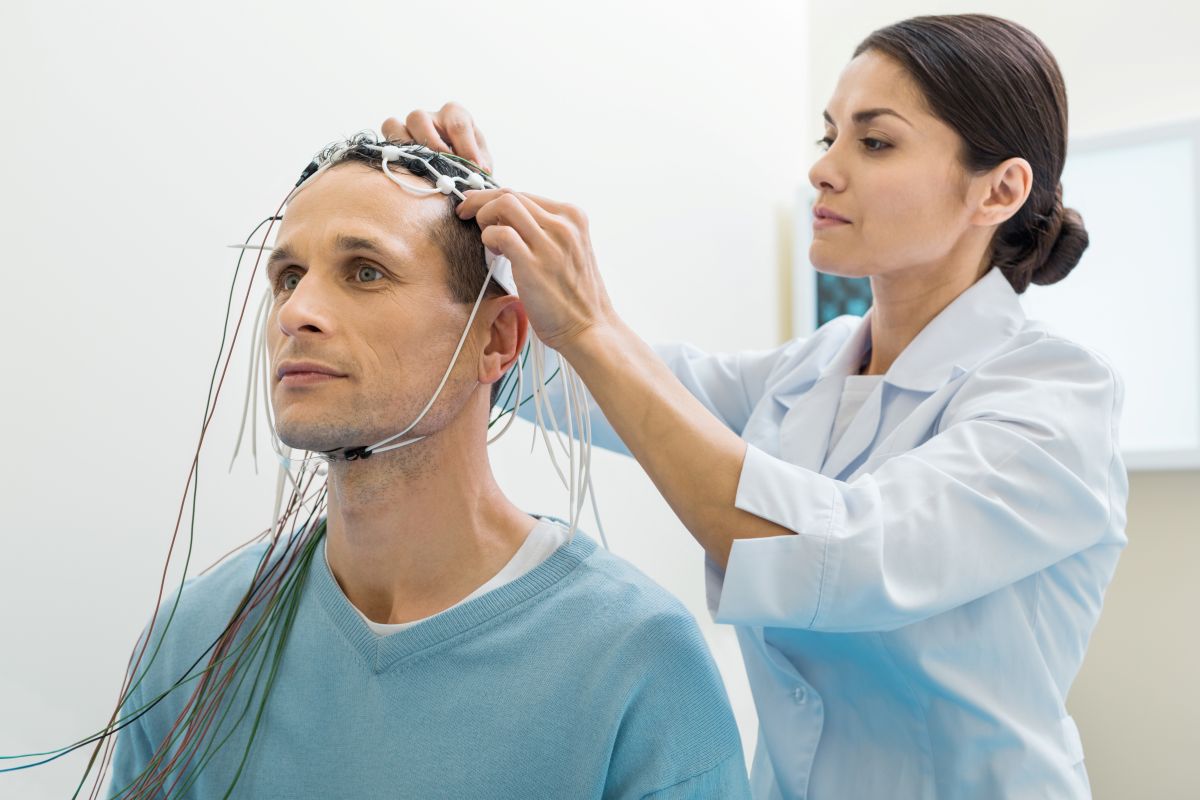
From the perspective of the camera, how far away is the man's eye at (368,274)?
4.26ft

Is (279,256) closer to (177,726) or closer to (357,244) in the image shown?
(357,244)

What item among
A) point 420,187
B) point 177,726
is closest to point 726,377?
point 420,187

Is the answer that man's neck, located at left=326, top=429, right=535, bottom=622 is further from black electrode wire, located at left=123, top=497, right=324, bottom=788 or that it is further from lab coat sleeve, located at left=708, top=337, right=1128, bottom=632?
lab coat sleeve, located at left=708, top=337, right=1128, bottom=632

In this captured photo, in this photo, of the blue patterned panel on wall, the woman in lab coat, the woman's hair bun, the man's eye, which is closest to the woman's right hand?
the woman in lab coat

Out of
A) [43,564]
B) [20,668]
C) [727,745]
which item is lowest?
[727,745]

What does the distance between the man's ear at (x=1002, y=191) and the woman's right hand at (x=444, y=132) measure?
64 cm

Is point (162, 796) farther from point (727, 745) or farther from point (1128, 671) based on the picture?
point (1128, 671)

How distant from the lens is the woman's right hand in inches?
57.4

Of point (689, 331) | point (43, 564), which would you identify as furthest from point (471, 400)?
point (689, 331)

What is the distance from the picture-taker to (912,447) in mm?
1456

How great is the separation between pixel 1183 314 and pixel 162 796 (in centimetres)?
211

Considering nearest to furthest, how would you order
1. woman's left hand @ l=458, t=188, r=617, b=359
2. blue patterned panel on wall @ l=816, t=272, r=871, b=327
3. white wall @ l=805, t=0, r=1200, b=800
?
woman's left hand @ l=458, t=188, r=617, b=359, white wall @ l=805, t=0, r=1200, b=800, blue patterned panel on wall @ l=816, t=272, r=871, b=327

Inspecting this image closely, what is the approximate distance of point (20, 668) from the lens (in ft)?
4.25

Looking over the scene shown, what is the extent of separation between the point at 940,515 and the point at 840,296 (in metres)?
1.71
